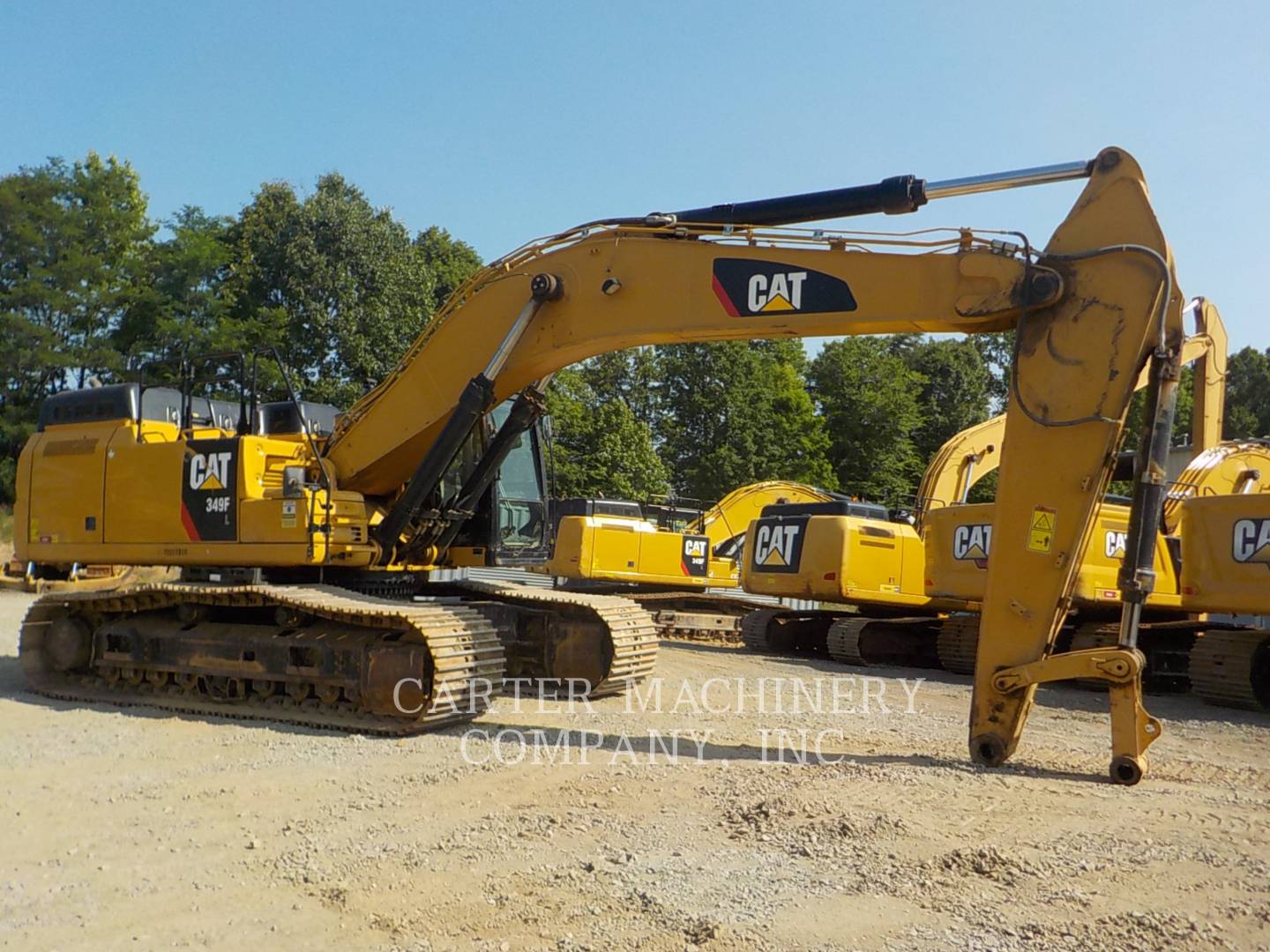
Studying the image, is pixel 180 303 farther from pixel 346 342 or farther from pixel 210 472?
pixel 210 472

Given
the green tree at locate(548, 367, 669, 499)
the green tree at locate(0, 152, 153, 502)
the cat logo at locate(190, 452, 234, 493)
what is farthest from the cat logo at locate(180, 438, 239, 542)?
the green tree at locate(548, 367, 669, 499)

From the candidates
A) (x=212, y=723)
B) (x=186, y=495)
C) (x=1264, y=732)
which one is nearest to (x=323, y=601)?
(x=212, y=723)

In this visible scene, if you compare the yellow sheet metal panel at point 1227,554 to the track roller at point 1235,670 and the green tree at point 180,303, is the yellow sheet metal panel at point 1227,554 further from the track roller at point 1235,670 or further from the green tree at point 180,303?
the green tree at point 180,303

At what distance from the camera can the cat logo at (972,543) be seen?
42.2 ft

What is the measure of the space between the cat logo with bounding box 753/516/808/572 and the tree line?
1220cm

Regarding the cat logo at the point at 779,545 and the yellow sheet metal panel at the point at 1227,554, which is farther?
the cat logo at the point at 779,545

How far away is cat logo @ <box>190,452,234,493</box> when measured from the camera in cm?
884

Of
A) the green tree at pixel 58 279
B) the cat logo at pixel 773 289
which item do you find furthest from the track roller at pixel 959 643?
the green tree at pixel 58 279

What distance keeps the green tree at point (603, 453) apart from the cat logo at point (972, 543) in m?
22.3

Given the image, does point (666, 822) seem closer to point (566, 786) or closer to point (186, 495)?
point (566, 786)

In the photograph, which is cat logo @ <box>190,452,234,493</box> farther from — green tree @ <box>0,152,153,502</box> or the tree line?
green tree @ <box>0,152,153,502</box>

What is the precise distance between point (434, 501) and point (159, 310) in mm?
25979

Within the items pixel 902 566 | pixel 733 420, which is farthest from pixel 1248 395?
pixel 902 566

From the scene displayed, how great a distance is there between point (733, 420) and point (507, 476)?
32.0 metres
